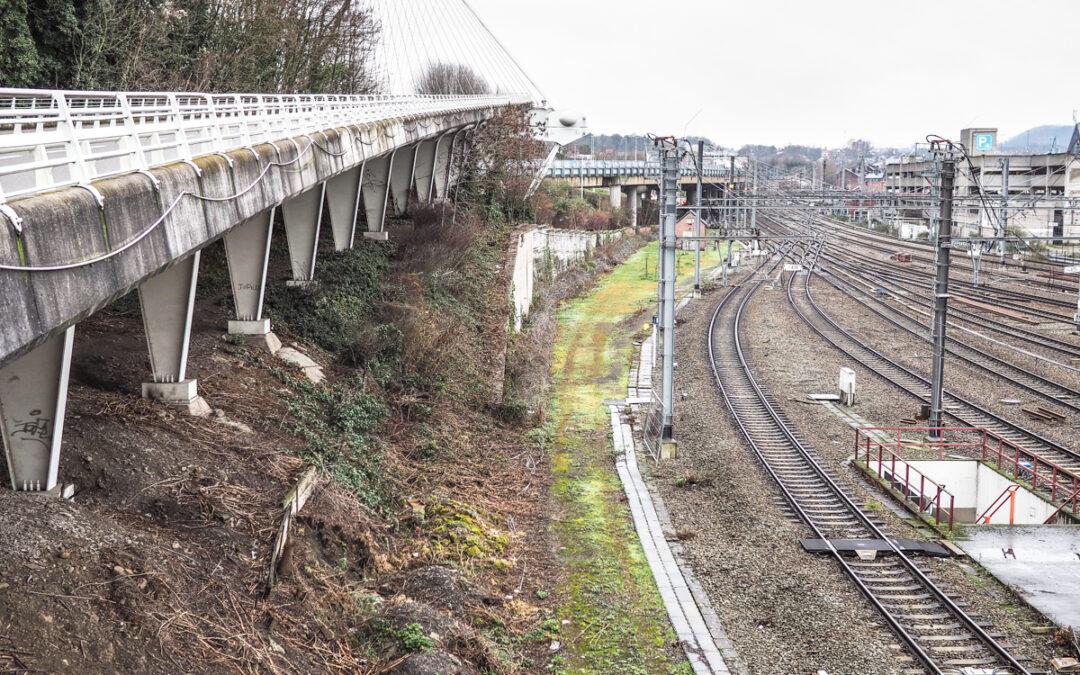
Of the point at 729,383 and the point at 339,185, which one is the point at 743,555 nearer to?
the point at 729,383

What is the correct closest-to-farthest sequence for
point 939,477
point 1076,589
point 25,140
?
point 25,140 < point 1076,589 < point 939,477

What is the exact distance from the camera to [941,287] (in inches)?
903

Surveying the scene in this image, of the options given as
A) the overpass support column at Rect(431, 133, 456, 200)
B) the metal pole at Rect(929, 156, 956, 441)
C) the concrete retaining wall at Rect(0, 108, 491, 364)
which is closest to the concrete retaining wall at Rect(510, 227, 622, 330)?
the overpass support column at Rect(431, 133, 456, 200)

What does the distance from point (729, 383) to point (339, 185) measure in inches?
509

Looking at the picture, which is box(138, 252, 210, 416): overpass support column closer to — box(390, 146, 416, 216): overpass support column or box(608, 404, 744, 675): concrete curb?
box(608, 404, 744, 675): concrete curb

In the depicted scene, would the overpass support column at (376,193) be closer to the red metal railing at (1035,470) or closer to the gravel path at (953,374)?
the gravel path at (953,374)

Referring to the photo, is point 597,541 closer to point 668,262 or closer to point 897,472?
point 668,262

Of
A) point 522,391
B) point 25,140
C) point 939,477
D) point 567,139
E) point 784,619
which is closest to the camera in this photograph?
point 25,140

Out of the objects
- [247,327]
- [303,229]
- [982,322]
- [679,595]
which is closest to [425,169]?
[303,229]

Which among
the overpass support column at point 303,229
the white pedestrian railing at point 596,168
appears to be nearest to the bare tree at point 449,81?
the white pedestrian railing at point 596,168

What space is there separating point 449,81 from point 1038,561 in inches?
2877

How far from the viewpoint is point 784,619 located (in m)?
13.5

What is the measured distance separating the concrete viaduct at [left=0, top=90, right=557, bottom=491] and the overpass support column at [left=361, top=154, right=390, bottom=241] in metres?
11.0

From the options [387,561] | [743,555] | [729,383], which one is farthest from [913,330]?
[387,561]
